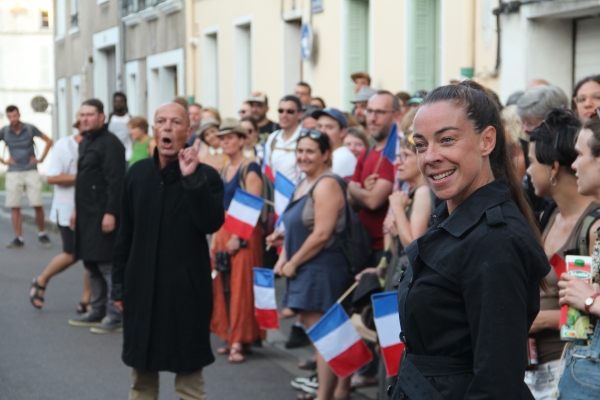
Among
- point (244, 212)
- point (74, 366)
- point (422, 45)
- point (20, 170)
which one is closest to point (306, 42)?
point (422, 45)

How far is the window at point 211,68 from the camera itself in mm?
21266

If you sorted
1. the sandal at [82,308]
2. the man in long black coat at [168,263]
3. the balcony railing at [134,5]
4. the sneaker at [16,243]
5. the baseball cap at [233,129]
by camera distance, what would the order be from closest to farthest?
1. the man in long black coat at [168,263]
2. the baseball cap at [233,129]
3. the sandal at [82,308]
4. the sneaker at [16,243]
5. the balcony railing at [134,5]

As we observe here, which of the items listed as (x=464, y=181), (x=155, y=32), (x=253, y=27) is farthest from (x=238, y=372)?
(x=155, y=32)

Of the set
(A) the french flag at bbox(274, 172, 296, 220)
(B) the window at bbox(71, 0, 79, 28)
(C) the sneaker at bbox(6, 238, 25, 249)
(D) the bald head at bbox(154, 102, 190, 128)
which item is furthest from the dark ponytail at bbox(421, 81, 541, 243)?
(B) the window at bbox(71, 0, 79, 28)

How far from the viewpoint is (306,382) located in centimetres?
704

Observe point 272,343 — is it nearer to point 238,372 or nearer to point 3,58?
point 238,372

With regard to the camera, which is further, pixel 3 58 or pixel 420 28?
pixel 3 58

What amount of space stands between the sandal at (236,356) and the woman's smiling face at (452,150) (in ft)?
18.6

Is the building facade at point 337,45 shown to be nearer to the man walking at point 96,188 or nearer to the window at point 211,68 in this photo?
the window at point 211,68

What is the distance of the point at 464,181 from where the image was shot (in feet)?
8.39

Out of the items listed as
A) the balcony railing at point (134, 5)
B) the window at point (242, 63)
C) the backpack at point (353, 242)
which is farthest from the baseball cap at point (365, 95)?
the balcony railing at point (134, 5)

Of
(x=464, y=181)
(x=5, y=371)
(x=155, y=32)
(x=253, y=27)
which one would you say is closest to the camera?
(x=464, y=181)

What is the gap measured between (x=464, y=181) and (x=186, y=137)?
325cm

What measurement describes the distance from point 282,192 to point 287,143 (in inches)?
52.6
